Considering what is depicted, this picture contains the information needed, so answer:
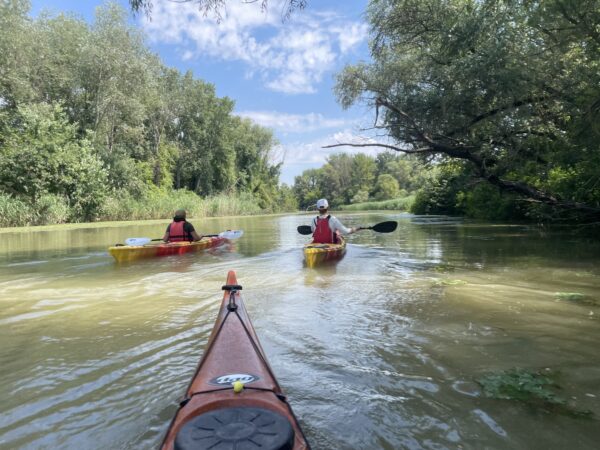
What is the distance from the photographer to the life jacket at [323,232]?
926 cm

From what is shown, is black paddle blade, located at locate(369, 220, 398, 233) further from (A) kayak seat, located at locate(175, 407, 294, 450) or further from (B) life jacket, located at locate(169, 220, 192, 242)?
(A) kayak seat, located at locate(175, 407, 294, 450)

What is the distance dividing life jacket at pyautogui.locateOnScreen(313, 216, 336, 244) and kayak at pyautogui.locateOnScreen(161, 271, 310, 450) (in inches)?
263

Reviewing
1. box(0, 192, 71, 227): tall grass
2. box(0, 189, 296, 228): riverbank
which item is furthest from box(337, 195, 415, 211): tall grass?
box(0, 192, 71, 227): tall grass

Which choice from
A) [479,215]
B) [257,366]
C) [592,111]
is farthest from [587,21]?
[479,215]

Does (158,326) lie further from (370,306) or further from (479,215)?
(479,215)

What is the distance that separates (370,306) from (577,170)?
9005 mm

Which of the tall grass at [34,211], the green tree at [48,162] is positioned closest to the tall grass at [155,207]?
the green tree at [48,162]

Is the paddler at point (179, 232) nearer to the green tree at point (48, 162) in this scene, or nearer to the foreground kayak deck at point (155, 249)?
the foreground kayak deck at point (155, 249)

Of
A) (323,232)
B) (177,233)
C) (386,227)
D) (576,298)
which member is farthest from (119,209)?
(576,298)

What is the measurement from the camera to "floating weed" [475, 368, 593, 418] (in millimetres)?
2605

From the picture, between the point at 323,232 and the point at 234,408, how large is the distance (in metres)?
7.47

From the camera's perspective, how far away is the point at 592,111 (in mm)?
6906

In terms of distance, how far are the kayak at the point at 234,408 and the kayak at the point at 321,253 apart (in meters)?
5.55

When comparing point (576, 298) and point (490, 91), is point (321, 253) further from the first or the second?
point (490, 91)
